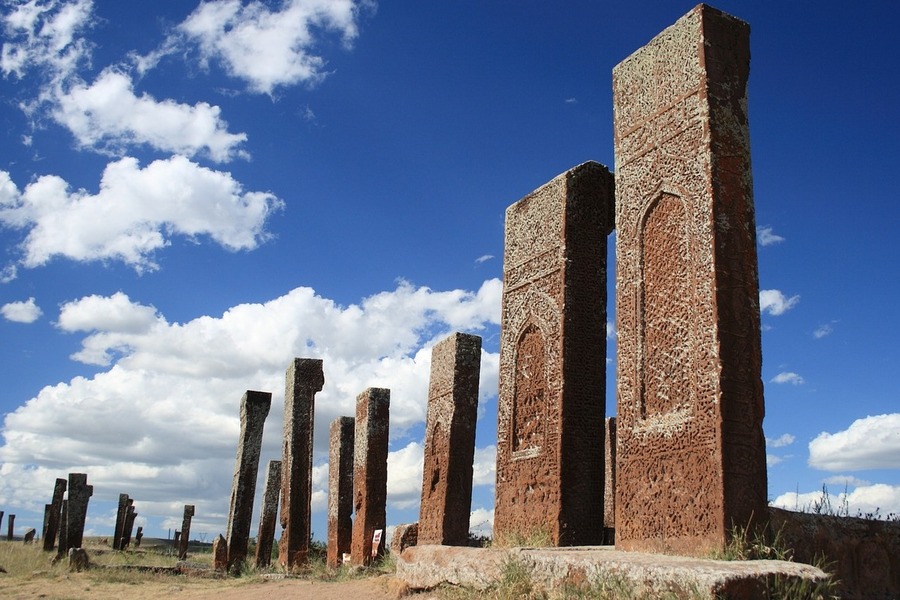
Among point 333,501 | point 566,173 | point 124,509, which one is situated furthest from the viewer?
point 124,509

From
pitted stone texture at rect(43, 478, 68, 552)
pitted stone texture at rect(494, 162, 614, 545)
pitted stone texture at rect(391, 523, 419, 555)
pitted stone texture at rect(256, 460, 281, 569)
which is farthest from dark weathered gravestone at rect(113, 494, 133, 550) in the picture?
pitted stone texture at rect(494, 162, 614, 545)

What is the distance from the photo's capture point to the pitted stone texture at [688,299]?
501 cm

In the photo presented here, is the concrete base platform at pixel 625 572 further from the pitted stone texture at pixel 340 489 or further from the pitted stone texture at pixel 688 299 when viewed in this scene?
the pitted stone texture at pixel 340 489

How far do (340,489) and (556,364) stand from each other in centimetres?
812

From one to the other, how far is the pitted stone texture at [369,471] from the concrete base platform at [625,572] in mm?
6465

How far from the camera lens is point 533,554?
507 centimetres

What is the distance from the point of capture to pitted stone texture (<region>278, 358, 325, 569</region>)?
13.9m

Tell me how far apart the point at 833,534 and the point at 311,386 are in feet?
35.6

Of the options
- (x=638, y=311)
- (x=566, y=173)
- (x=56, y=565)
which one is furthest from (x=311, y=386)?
(x=638, y=311)

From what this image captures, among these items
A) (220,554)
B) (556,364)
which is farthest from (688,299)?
(220,554)

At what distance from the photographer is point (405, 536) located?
1003cm

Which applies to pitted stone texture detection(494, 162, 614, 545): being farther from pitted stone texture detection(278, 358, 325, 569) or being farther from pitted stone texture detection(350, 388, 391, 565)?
pitted stone texture detection(278, 358, 325, 569)

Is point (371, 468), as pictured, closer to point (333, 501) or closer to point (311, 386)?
point (333, 501)

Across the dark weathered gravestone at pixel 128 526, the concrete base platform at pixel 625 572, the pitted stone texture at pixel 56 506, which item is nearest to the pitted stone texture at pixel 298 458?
the concrete base platform at pixel 625 572
